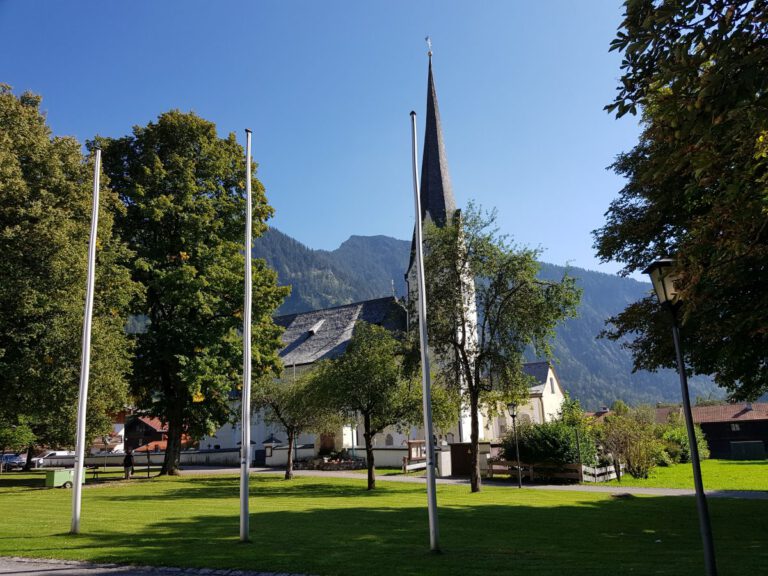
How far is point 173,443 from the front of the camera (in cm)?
3556

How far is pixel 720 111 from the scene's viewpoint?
6859 mm

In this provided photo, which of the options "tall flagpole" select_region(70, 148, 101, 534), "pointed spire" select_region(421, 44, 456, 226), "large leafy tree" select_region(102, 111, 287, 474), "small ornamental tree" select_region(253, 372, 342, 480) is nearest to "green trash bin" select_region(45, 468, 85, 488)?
"large leafy tree" select_region(102, 111, 287, 474)

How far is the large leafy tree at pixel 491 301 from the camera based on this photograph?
26844mm

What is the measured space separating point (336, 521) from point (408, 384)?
12.6 m

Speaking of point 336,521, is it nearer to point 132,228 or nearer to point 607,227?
point 607,227

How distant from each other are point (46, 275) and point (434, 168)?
37.7 meters

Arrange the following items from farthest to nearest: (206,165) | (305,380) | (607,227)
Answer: (206,165), (305,380), (607,227)

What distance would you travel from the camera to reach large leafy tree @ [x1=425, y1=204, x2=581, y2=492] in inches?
1057

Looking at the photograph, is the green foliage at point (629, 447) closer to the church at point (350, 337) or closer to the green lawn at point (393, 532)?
the green lawn at point (393, 532)

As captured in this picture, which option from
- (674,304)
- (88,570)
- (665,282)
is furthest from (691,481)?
(88,570)

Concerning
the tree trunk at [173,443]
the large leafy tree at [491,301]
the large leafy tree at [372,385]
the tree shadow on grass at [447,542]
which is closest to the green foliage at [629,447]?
the large leafy tree at [491,301]

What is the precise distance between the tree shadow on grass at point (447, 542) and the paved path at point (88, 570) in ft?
1.19

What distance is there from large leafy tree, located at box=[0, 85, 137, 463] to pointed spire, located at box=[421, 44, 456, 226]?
1286 inches

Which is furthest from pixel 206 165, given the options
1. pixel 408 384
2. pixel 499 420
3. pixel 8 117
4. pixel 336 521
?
pixel 499 420
